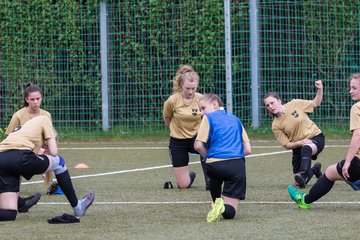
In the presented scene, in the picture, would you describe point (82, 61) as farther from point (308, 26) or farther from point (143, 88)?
point (308, 26)

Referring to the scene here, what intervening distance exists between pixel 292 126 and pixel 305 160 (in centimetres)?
53

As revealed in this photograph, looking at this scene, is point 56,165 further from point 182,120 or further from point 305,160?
point 305,160

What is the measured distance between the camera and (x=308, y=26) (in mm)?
18906

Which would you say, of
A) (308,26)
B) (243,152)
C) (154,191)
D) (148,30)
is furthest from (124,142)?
(243,152)

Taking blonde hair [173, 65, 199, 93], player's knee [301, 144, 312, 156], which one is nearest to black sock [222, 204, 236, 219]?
player's knee [301, 144, 312, 156]

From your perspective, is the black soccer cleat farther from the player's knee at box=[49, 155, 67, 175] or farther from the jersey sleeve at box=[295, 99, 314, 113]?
the jersey sleeve at box=[295, 99, 314, 113]

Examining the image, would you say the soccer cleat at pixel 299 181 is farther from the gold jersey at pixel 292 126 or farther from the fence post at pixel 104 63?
the fence post at pixel 104 63

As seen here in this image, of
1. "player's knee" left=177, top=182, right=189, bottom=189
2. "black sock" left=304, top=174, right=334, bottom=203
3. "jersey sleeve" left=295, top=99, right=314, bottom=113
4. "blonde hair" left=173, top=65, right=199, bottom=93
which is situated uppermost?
"blonde hair" left=173, top=65, right=199, bottom=93

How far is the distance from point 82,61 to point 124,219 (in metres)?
11.0

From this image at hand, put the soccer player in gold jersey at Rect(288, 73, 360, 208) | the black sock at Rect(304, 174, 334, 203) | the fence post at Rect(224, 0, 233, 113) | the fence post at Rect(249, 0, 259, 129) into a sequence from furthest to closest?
the fence post at Rect(249, 0, 259, 129) < the fence post at Rect(224, 0, 233, 113) < the black sock at Rect(304, 174, 334, 203) < the soccer player in gold jersey at Rect(288, 73, 360, 208)

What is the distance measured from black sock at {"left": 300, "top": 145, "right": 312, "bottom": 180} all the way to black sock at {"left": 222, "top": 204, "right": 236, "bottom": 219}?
2.65m

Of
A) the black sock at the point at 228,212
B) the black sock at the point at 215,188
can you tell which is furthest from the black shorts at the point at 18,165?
the black sock at the point at 228,212

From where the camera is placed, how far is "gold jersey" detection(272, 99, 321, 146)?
11938 mm

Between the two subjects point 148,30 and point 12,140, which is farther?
point 148,30
